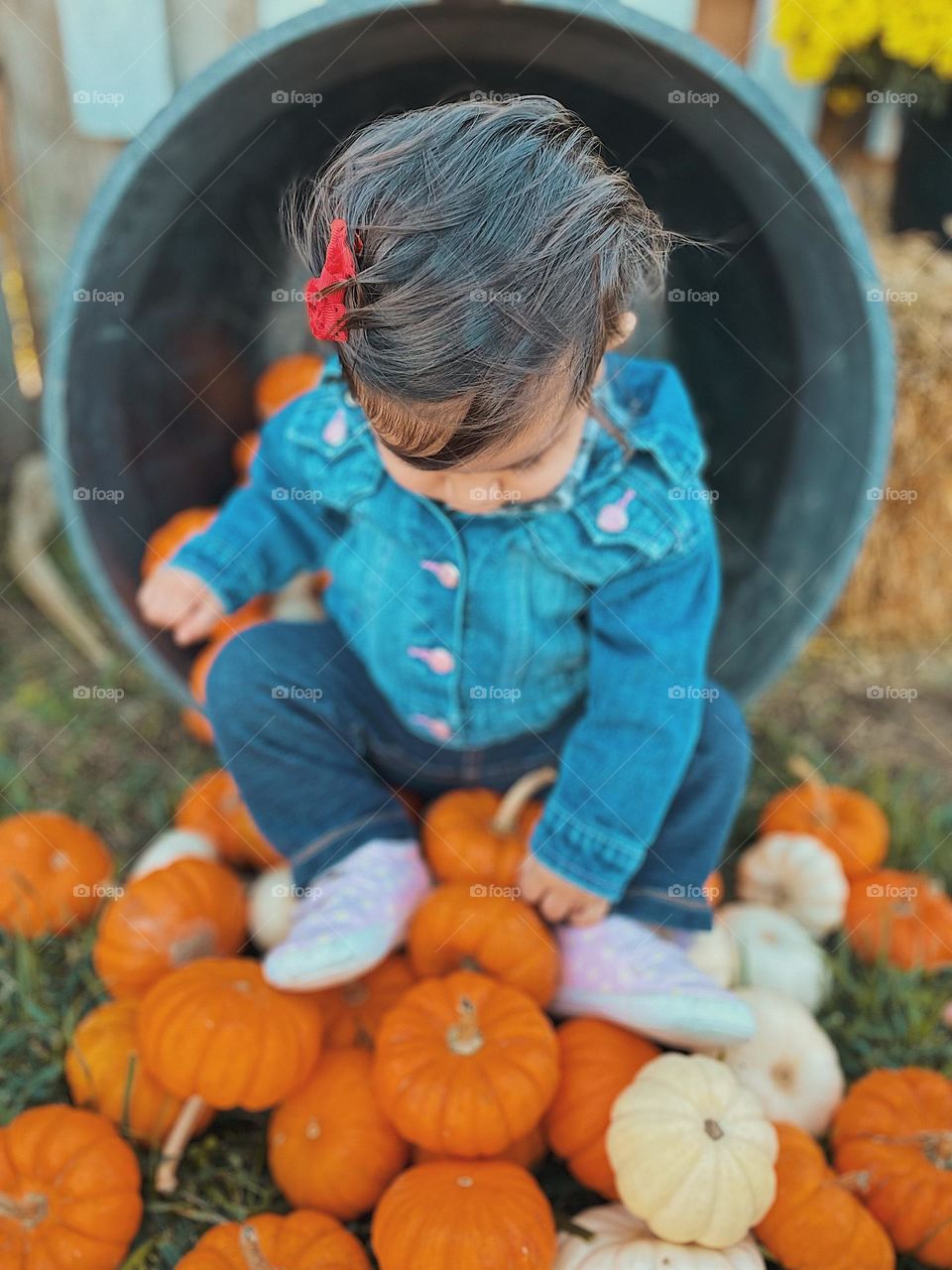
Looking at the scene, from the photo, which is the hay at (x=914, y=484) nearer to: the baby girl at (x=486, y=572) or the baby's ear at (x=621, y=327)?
the baby girl at (x=486, y=572)

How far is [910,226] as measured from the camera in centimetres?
265

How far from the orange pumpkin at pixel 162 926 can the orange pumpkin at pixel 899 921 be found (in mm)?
1002

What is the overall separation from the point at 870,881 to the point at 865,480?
0.66 meters

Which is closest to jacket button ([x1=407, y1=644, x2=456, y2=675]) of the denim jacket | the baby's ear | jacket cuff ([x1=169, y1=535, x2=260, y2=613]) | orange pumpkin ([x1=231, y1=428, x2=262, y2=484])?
the denim jacket

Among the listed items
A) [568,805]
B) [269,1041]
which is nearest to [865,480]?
[568,805]

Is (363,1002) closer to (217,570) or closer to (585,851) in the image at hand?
(585,851)

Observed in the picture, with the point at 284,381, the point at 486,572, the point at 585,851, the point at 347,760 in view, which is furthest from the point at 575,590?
the point at 284,381

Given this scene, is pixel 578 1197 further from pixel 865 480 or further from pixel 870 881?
pixel 865 480

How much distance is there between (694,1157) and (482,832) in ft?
1.89

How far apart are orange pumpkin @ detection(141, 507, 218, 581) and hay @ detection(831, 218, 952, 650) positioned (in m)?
1.44

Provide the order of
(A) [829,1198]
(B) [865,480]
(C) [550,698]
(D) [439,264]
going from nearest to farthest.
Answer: (D) [439,264]
(A) [829,1198]
(C) [550,698]
(B) [865,480]

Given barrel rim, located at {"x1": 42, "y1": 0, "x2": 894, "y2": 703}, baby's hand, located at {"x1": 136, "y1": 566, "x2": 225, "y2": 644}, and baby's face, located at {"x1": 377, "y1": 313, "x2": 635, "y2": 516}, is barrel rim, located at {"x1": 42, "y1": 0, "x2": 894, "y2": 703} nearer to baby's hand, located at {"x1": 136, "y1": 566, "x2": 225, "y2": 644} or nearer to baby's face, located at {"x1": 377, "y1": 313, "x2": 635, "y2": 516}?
baby's hand, located at {"x1": 136, "y1": 566, "x2": 225, "y2": 644}

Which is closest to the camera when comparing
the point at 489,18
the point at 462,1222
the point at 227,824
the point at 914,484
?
the point at 462,1222

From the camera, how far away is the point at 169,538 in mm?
2098
